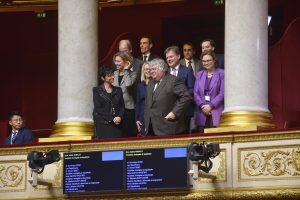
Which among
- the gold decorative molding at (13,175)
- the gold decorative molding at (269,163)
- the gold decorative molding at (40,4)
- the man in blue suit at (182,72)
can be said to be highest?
the gold decorative molding at (40,4)

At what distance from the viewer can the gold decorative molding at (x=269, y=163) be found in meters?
15.1

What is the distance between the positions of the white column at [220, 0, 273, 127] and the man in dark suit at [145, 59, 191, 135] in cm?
69

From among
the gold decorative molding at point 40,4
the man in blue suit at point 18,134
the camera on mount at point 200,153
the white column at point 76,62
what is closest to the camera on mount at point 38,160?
the white column at point 76,62

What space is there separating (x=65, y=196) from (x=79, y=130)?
1.22m

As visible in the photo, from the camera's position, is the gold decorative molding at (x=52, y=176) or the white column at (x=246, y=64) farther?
the gold decorative molding at (x=52, y=176)

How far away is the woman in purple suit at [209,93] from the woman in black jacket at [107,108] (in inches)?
50.1

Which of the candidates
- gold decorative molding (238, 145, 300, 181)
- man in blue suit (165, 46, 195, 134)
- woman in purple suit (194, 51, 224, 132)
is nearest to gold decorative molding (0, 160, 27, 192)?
man in blue suit (165, 46, 195, 134)

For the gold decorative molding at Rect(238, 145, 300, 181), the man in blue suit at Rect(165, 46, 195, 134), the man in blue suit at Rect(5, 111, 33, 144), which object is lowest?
the gold decorative molding at Rect(238, 145, 300, 181)

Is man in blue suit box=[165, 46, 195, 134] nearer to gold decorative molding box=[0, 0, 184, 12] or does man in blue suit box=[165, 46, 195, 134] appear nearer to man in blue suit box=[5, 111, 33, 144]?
man in blue suit box=[5, 111, 33, 144]

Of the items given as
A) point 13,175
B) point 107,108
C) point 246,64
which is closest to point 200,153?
point 246,64

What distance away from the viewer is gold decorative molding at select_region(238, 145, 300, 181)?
1513 cm

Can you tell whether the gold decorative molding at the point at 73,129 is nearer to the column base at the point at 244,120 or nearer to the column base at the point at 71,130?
the column base at the point at 71,130

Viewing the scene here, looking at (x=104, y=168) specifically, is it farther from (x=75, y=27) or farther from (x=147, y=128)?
(x=75, y=27)

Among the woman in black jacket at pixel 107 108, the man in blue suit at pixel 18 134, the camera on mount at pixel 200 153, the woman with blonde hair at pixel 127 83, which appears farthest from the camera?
the man in blue suit at pixel 18 134
